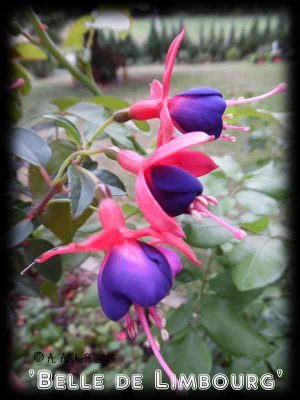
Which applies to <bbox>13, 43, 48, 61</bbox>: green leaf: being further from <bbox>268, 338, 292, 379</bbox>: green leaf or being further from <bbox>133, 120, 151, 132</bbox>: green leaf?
<bbox>268, 338, 292, 379</bbox>: green leaf

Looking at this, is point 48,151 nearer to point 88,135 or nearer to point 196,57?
point 88,135

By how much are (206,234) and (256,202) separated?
204 millimetres

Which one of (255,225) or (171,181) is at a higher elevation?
(171,181)

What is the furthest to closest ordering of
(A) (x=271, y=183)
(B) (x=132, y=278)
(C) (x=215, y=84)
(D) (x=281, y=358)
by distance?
(C) (x=215, y=84) < (D) (x=281, y=358) < (A) (x=271, y=183) < (B) (x=132, y=278)

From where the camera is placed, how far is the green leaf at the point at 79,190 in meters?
0.48

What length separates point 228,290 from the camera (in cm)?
82

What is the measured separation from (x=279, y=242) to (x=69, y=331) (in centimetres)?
100

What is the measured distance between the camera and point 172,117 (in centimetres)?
50

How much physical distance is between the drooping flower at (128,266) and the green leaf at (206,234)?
0.26 m

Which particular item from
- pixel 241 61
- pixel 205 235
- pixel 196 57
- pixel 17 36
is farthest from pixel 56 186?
pixel 241 61

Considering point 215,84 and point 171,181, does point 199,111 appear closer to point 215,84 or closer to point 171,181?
point 171,181

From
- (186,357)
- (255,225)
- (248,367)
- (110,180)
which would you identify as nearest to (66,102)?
(110,180)

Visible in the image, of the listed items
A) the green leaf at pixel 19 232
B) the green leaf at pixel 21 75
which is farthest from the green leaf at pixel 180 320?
the green leaf at pixel 21 75

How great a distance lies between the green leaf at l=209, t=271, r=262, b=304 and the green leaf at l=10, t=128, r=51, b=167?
47 cm
